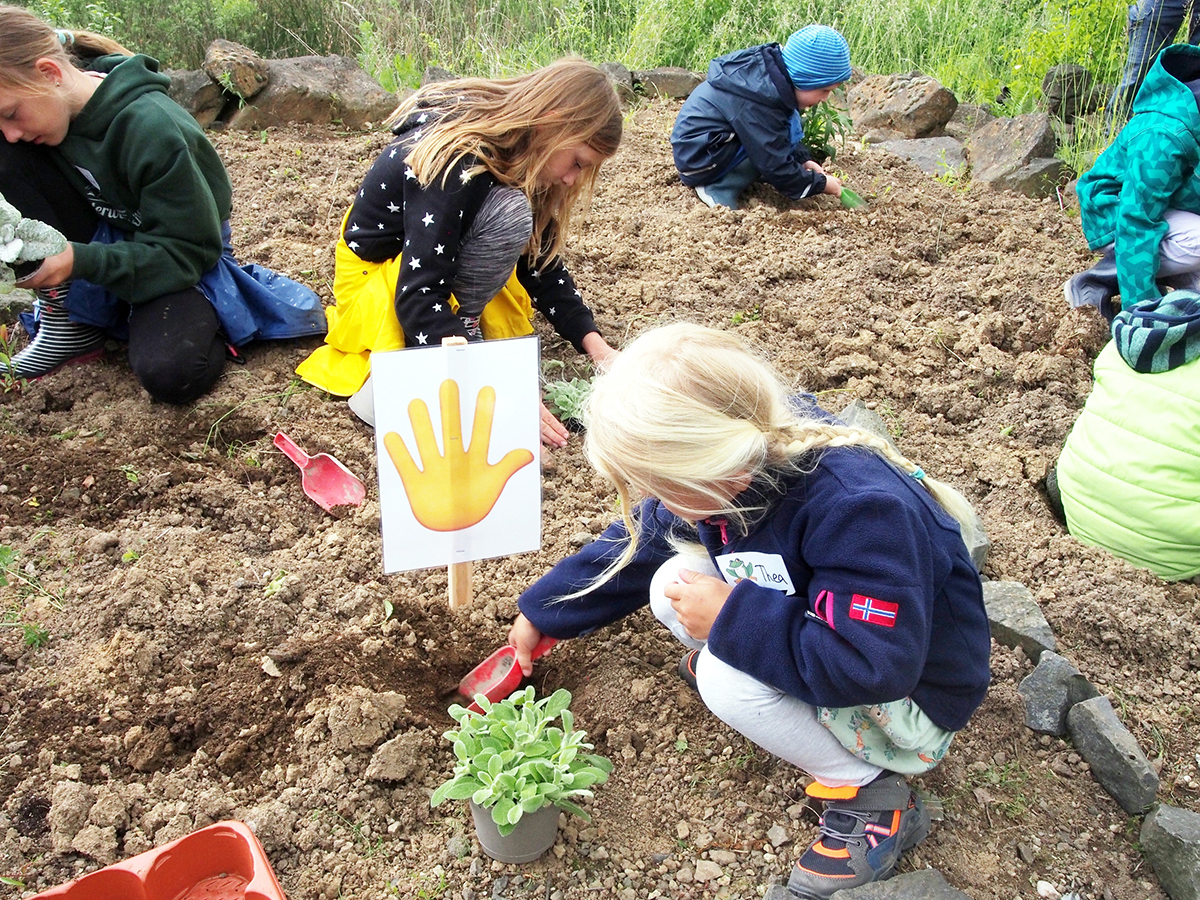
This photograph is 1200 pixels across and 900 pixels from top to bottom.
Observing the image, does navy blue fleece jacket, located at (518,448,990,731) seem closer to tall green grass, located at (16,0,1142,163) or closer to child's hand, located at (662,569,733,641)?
child's hand, located at (662,569,733,641)

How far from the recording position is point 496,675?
1990mm

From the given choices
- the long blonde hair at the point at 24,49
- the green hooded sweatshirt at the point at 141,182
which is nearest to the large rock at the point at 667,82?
the green hooded sweatshirt at the point at 141,182

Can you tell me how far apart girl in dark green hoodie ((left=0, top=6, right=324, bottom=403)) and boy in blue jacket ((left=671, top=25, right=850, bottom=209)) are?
85.5 inches

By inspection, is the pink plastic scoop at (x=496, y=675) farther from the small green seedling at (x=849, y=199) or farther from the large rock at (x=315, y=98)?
A: the large rock at (x=315, y=98)

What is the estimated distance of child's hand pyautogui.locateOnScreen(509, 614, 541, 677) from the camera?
1.92 m

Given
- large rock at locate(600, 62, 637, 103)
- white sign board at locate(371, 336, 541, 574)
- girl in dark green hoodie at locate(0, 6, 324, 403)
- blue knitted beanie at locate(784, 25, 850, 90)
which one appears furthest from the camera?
large rock at locate(600, 62, 637, 103)

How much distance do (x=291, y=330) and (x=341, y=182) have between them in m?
1.25

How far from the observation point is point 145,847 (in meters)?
1.62

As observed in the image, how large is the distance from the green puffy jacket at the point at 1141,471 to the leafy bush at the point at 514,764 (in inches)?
62.7

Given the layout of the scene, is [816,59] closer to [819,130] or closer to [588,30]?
[819,130]

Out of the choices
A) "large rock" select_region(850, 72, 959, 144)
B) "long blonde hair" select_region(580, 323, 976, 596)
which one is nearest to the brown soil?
"long blonde hair" select_region(580, 323, 976, 596)

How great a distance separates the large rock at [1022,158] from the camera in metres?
4.38

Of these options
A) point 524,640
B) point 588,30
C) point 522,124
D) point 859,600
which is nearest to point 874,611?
point 859,600

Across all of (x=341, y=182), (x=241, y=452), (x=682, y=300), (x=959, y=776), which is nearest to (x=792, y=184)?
(x=682, y=300)
